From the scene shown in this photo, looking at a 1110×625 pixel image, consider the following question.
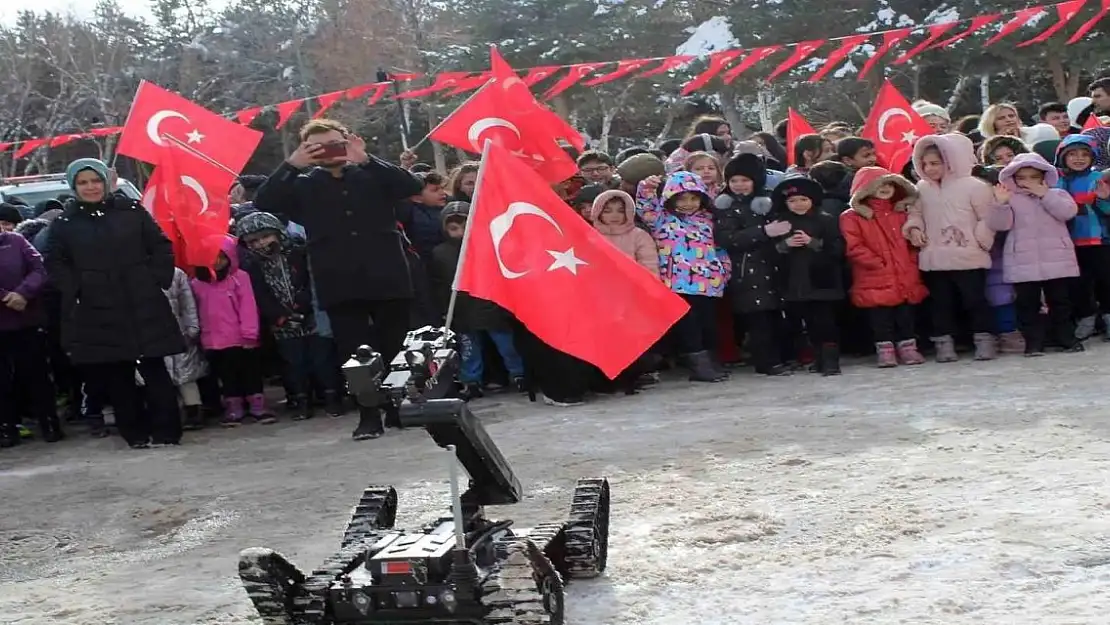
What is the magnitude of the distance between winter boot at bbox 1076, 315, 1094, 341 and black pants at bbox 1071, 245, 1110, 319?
39mm

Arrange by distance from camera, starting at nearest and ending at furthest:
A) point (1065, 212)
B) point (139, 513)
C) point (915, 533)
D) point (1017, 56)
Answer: point (915, 533)
point (139, 513)
point (1065, 212)
point (1017, 56)

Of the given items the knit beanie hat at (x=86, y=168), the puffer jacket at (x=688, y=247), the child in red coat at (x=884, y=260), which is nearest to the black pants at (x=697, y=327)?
the puffer jacket at (x=688, y=247)

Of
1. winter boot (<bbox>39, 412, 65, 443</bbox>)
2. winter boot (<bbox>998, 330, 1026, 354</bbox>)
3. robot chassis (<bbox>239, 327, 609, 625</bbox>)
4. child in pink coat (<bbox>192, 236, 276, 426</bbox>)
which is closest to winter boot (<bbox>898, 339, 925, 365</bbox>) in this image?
winter boot (<bbox>998, 330, 1026, 354</bbox>)

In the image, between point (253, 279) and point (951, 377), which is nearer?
point (951, 377)

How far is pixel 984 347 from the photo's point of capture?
360 inches

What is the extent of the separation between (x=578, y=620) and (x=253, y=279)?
557cm

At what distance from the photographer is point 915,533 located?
4.87 metres

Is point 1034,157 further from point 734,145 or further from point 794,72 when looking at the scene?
point 794,72

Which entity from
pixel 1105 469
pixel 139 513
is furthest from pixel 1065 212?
pixel 139 513

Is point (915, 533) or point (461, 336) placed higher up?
point (461, 336)

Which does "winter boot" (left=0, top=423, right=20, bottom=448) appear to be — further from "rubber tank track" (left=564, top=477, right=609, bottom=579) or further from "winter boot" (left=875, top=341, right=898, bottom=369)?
"winter boot" (left=875, top=341, right=898, bottom=369)

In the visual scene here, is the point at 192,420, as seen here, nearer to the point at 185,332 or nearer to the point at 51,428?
the point at 185,332

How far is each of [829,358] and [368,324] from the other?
3.44 meters

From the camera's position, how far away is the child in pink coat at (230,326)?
9.03 meters
